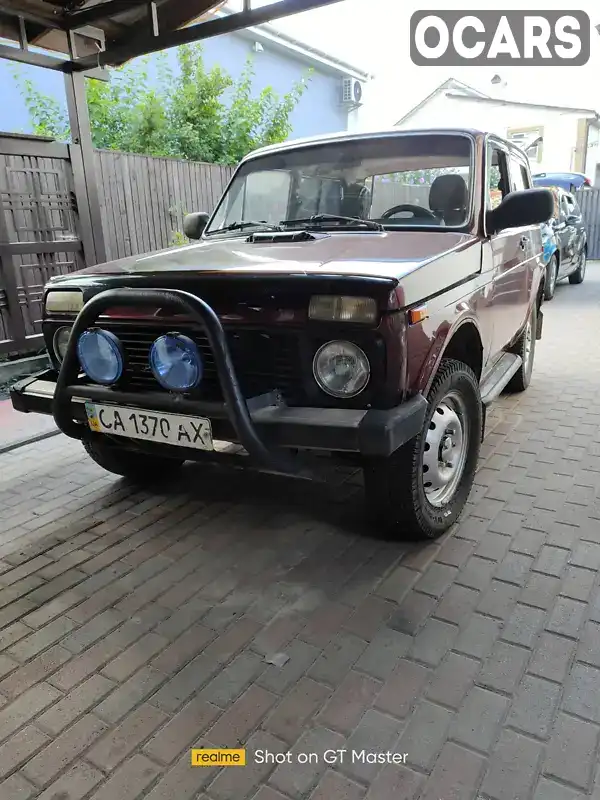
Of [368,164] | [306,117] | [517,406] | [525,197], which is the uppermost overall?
[306,117]

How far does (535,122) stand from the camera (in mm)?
21453

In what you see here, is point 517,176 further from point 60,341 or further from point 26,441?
point 26,441

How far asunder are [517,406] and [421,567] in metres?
2.71

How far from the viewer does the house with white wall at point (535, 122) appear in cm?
2095

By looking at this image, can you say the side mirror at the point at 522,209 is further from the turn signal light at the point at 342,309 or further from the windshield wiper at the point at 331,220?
the turn signal light at the point at 342,309

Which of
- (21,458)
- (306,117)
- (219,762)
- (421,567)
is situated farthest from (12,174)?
(306,117)

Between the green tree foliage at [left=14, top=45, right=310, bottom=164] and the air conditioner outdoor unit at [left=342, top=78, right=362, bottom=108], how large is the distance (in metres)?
8.36

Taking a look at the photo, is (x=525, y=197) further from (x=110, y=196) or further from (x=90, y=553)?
(x=110, y=196)

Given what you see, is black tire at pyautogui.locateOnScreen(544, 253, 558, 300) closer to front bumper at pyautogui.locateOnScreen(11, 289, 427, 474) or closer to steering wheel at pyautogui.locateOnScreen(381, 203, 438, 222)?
Answer: steering wheel at pyautogui.locateOnScreen(381, 203, 438, 222)

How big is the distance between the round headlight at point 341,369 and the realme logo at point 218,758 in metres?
1.27

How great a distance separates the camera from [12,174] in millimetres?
5824

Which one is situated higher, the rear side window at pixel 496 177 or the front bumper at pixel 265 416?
the rear side window at pixel 496 177

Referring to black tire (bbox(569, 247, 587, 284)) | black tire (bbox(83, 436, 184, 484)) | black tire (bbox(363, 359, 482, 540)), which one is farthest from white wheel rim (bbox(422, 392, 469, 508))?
black tire (bbox(569, 247, 587, 284))

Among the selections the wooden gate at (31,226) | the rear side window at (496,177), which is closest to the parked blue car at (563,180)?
the rear side window at (496,177)
